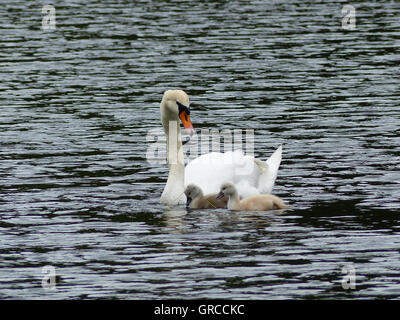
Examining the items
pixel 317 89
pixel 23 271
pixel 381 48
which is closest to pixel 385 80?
pixel 317 89

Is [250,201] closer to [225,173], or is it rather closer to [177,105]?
[225,173]

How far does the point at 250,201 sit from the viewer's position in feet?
51.6

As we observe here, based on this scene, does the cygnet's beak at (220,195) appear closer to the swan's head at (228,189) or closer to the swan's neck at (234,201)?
the swan's head at (228,189)

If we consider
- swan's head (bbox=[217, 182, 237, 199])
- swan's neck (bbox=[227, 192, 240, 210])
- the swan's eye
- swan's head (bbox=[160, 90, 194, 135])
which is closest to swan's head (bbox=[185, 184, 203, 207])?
swan's head (bbox=[217, 182, 237, 199])

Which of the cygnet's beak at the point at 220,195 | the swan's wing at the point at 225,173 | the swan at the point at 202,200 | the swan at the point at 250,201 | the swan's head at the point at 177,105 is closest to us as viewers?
the swan at the point at 250,201

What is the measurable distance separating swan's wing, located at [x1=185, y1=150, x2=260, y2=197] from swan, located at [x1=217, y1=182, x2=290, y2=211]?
0.43 meters

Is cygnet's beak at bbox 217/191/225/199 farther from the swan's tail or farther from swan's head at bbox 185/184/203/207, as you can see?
the swan's tail

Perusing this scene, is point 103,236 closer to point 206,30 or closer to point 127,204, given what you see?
point 127,204

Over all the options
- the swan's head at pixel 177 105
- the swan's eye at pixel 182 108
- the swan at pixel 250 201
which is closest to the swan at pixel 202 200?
the swan at pixel 250 201

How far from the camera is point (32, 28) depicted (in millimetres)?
36438

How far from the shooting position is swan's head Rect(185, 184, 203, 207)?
1608 centimetres

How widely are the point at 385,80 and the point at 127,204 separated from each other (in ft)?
38.3

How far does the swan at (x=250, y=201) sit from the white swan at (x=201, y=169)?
421 mm

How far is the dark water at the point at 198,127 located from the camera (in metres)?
12.6
